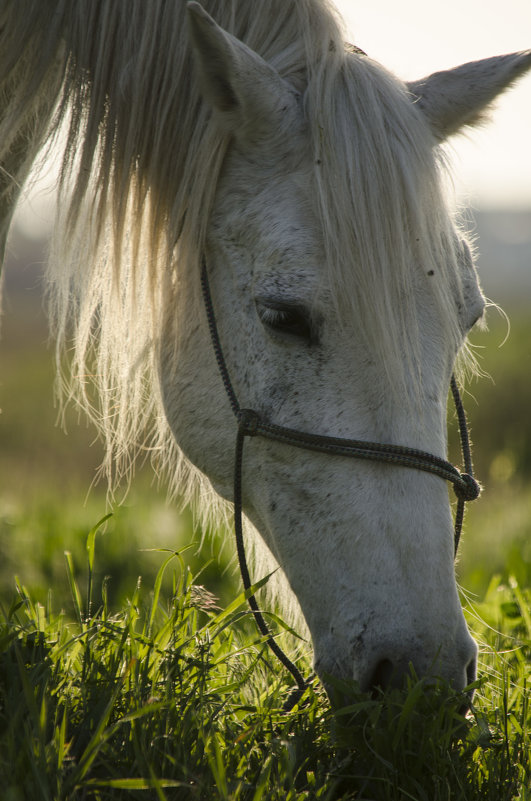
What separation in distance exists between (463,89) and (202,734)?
76.8 inches

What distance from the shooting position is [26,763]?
1.39 metres

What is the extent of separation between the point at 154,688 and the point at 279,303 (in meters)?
1.02

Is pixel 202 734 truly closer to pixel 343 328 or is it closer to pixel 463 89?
pixel 343 328

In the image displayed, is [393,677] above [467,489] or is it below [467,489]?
below

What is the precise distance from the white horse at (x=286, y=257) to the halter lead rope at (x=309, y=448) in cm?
3

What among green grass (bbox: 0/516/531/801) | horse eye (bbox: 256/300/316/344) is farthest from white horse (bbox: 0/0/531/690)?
green grass (bbox: 0/516/531/801)

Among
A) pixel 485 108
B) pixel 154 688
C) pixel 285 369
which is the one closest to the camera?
pixel 154 688

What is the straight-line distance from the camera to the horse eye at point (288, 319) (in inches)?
72.0

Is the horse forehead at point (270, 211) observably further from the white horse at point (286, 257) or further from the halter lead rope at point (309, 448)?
the halter lead rope at point (309, 448)

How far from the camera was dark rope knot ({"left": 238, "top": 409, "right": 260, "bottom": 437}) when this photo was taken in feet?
6.28

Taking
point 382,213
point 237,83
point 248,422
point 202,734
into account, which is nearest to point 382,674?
point 202,734

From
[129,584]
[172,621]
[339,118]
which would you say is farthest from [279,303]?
[129,584]

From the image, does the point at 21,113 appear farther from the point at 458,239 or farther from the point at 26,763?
the point at 26,763

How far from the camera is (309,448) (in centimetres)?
179
